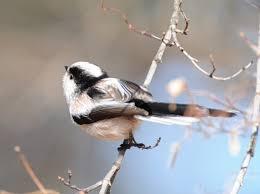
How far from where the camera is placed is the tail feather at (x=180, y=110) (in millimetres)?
1958

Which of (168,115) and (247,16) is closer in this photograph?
(168,115)

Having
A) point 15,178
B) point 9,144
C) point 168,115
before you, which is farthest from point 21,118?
point 168,115

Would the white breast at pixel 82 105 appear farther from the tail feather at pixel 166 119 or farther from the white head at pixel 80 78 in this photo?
the tail feather at pixel 166 119

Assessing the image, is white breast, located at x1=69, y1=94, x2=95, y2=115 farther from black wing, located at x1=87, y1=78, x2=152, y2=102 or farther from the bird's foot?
the bird's foot

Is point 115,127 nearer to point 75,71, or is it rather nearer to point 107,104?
point 107,104

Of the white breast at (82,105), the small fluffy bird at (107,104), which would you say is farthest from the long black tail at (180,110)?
the white breast at (82,105)

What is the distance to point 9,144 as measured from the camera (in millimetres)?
6086

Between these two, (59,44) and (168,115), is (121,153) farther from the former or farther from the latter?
(59,44)

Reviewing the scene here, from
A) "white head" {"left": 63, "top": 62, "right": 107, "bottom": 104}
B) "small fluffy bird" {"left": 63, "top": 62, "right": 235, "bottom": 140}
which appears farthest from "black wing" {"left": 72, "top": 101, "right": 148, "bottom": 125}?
"white head" {"left": 63, "top": 62, "right": 107, "bottom": 104}

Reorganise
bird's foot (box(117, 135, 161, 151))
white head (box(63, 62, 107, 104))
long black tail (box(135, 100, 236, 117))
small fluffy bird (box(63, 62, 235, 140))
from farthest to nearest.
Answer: white head (box(63, 62, 107, 104)) → bird's foot (box(117, 135, 161, 151)) → small fluffy bird (box(63, 62, 235, 140)) → long black tail (box(135, 100, 236, 117))

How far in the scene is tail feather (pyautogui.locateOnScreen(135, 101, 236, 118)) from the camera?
6.42ft

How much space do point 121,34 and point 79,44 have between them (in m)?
0.50

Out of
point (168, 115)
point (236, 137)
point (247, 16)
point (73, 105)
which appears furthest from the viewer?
point (247, 16)

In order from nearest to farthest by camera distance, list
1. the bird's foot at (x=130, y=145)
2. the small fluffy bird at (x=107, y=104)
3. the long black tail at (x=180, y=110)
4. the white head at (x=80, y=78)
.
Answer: the long black tail at (x=180, y=110) < the small fluffy bird at (x=107, y=104) < the bird's foot at (x=130, y=145) < the white head at (x=80, y=78)
